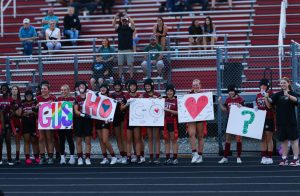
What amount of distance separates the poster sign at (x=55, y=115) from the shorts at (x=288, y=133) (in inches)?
177

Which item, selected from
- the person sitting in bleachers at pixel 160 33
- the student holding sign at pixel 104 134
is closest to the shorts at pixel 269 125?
the student holding sign at pixel 104 134

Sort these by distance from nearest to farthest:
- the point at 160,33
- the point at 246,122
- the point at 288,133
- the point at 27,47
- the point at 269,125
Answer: the point at 288,133, the point at 269,125, the point at 246,122, the point at 160,33, the point at 27,47

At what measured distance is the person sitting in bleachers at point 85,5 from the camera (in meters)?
31.5

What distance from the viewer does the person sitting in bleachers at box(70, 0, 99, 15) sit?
31.5m

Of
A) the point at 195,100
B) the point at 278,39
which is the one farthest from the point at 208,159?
the point at 278,39

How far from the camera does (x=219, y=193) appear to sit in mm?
17328

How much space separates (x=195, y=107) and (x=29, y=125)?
3645mm

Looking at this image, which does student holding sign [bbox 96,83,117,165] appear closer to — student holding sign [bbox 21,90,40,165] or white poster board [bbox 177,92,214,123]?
student holding sign [bbox 21,90,40,165]

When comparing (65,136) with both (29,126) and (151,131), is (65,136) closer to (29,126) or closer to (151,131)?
(29,126)

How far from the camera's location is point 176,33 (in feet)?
96.0

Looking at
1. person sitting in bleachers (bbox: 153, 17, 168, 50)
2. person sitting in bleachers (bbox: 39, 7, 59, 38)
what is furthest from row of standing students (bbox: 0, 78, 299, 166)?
person sitting in bleachers (bbox: 39, 7, 59, 38)

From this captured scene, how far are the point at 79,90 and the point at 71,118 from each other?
64 centimetres

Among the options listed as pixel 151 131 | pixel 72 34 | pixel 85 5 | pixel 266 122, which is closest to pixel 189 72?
pixel 151 131

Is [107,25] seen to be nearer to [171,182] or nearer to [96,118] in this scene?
[96,118]
